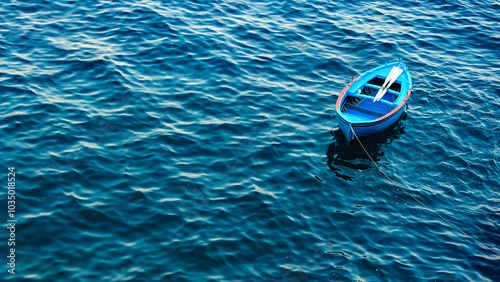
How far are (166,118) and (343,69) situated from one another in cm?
981

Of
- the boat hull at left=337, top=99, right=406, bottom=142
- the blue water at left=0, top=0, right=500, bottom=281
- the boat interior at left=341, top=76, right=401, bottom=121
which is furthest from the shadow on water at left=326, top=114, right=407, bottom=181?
the boat interior at left=341, top=76, right=401, bottom=121

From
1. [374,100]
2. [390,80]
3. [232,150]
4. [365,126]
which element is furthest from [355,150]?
[232,150]

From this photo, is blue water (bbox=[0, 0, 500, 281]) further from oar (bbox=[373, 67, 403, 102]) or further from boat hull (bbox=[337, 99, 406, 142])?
oar (bbox=[373, 67, 403, 102])

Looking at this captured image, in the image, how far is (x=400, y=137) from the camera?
20.6 m

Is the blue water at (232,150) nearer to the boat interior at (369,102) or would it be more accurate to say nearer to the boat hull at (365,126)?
the boat hull at (365,126)

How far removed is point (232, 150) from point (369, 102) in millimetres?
7195

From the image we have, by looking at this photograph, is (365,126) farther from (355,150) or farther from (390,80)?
(390,80)

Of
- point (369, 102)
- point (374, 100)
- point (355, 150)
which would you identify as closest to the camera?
point (355, 150)

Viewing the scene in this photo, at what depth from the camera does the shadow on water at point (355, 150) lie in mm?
18938

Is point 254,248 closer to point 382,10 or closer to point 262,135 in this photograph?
point 262,135

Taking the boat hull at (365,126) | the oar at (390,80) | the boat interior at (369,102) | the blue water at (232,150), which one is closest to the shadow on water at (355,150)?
the blue water at (232,150)

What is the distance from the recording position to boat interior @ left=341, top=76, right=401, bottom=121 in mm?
20906

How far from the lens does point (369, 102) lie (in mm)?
21984

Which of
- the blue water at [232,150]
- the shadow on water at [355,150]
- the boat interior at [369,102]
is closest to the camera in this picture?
the blue water at [232,150]
